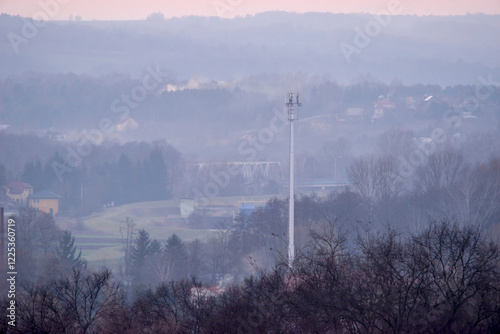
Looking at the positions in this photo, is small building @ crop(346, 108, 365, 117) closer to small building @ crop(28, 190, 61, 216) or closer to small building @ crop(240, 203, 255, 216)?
small building @ crop(240, 203, 255, 216)

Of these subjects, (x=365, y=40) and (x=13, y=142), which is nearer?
(x=13, y=142)

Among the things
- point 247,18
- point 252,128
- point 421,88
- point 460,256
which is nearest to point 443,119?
point 421,88

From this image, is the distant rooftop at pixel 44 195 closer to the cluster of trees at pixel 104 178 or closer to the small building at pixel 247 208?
the cluster of trees at pixel 104 178

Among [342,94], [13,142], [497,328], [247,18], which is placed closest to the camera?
[497,328]

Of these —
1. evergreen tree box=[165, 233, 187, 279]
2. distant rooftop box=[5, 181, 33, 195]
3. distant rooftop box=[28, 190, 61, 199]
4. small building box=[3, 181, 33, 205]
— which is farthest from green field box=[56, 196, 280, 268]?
distant rooftop box=[5, 181, 33, 195]

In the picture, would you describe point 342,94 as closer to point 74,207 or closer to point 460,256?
point 74,207

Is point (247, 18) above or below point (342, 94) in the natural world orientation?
above

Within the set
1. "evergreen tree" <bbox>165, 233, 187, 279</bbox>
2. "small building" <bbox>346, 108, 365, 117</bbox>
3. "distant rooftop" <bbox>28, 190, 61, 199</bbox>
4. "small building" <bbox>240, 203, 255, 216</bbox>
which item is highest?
"small building" <bbox>346, 108, 365, 117</bbox>
